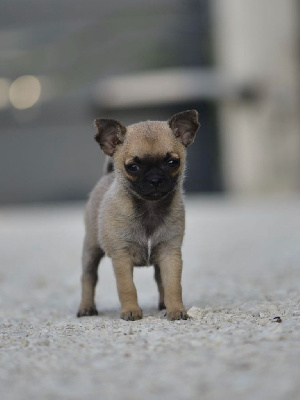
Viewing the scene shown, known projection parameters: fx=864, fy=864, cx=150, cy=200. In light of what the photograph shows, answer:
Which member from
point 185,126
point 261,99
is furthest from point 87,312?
point 261,99

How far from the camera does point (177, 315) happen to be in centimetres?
540

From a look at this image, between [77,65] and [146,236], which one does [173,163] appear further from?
[77,65]

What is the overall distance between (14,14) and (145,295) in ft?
72.8

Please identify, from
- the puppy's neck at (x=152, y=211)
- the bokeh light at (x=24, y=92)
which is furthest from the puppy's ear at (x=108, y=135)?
the bokeh light at (x=24, y=92)

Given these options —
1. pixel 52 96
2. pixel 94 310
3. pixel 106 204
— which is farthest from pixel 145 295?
pixel 52 96

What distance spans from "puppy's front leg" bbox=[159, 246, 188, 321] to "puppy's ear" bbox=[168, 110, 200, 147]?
75 cm

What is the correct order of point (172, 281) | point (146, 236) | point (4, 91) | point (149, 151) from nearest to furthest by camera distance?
point (149, 151) < point (172, 281) < point (146, 236) < point (4, 91)

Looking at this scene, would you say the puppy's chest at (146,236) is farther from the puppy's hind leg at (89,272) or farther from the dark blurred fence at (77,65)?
the dark blurred fence at (77,65)

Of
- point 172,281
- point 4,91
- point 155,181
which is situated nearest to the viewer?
point 155,181

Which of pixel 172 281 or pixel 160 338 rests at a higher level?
pixel 172 281

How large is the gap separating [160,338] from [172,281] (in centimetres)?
97

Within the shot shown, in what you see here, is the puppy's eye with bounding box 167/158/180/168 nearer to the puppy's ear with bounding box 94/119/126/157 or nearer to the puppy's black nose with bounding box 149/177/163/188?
the puppy's black nose with bounding box 149/177/163/188

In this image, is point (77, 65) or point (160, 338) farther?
point (77, 65)

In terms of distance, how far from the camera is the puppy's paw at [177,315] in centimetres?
539
